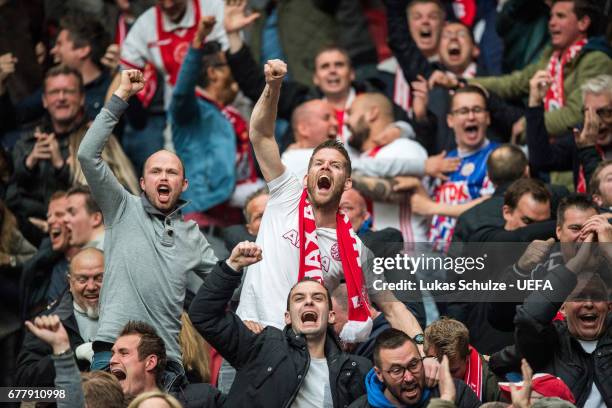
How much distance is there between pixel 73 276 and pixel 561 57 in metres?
4.89

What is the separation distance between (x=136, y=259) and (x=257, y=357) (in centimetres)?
106

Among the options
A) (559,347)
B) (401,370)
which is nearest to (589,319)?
(559,347)

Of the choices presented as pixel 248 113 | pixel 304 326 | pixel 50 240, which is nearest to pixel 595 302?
pixel 304 326

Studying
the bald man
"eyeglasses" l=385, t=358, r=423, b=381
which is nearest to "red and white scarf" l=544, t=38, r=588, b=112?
the bald man

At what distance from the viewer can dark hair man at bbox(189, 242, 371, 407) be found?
9.35m

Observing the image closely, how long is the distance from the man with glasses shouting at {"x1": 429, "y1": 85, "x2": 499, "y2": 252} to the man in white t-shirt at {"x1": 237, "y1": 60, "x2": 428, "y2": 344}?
247cm

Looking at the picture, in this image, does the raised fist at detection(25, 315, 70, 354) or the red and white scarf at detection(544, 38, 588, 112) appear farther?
the red and white scarf at detection(544, 38, 588, 112)

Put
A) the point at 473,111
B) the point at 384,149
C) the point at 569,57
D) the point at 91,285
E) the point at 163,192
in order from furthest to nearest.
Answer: the point at 569,57
the point at 384,149
the point at 473,111
the point at 91,285
the point at 163,192

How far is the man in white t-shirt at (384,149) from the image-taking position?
13.0m

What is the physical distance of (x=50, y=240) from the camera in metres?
12.4

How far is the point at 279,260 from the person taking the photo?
10242 mm

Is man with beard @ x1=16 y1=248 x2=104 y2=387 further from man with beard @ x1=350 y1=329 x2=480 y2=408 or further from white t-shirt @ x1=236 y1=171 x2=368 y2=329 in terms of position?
man with beard @ x1=350 y1=329 x2=480 y2=408

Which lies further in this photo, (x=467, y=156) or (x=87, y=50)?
(x=87, y=50)

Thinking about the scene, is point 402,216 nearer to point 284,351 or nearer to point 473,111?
point 473,111
